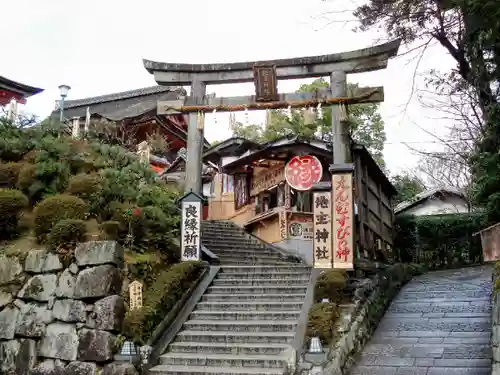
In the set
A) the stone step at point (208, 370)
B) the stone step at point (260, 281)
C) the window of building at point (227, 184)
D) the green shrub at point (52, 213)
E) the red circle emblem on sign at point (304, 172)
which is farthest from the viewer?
the window of building at point (227, 184)

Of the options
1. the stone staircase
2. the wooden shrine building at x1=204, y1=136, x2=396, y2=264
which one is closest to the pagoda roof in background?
the wooden shrine building at x1=204, y1=136, x2=396, y2=264

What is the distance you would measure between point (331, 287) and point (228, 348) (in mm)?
2358

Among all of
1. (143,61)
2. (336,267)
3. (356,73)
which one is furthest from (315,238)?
(143,61)

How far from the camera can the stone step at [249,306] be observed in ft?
35.0

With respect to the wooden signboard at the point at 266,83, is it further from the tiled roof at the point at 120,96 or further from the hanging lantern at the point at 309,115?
the tiled roof at the point at 120,96

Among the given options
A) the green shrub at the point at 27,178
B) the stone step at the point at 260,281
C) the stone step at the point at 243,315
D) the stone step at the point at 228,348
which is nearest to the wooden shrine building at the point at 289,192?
the stone step at the point at 260,281

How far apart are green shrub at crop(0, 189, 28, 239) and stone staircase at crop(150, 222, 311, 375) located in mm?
4875

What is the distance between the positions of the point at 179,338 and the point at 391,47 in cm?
985

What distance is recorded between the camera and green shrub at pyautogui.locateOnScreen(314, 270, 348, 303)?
32.2 ft

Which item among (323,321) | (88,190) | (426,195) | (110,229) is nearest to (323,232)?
(323,321)

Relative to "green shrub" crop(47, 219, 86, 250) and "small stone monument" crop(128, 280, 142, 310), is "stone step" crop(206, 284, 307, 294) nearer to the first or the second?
"small stone monument" crop(128, 280, 142, 310)

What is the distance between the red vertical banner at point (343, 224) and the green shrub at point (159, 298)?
3514 millimetres

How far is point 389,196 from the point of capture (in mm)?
26219

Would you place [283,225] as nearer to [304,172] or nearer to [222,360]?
[304,172]
